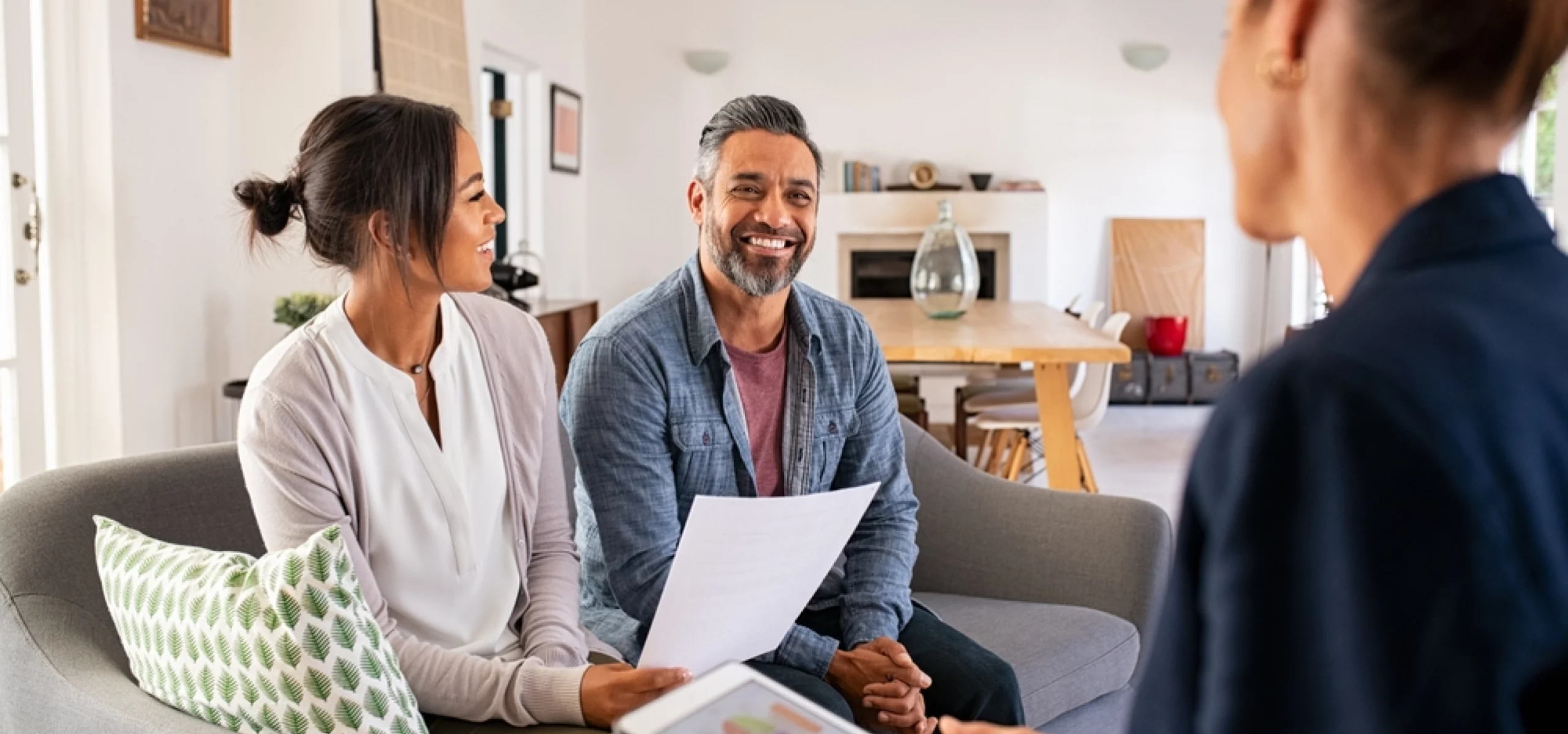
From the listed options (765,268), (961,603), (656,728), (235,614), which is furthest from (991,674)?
(656,728)

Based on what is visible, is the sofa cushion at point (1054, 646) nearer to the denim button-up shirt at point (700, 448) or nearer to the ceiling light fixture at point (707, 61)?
the denim button-up shirt at point (700, 448)

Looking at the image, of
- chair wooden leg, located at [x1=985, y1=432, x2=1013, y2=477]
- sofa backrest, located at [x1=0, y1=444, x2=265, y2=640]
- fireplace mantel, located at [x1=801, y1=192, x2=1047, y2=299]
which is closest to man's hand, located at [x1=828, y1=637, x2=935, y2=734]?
sofa backrest, located at [x1=0, y1=444, x2=265, y2=640]

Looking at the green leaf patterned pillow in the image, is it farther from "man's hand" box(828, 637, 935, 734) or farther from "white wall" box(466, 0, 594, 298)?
"white wall" box(466, 0, 594, 298)

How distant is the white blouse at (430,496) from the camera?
5.32 ft

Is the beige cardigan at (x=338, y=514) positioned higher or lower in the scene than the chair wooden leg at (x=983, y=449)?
higher

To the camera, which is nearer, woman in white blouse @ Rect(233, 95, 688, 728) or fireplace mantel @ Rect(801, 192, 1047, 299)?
woman in white blouse @ Rect(233, 95, 688, 728)

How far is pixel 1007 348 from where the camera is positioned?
12.2ft

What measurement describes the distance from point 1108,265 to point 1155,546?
653 centimetres

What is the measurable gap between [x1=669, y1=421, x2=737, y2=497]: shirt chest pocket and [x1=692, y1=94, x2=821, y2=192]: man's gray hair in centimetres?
40

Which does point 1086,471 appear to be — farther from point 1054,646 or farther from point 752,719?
point 752,719

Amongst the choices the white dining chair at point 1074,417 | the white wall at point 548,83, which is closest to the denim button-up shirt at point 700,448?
the white dining chair at point 1074,417

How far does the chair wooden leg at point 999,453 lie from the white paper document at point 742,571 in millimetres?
3679

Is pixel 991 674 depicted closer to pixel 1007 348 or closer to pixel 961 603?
pixel 961 603

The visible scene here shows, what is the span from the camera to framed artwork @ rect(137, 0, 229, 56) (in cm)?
368
